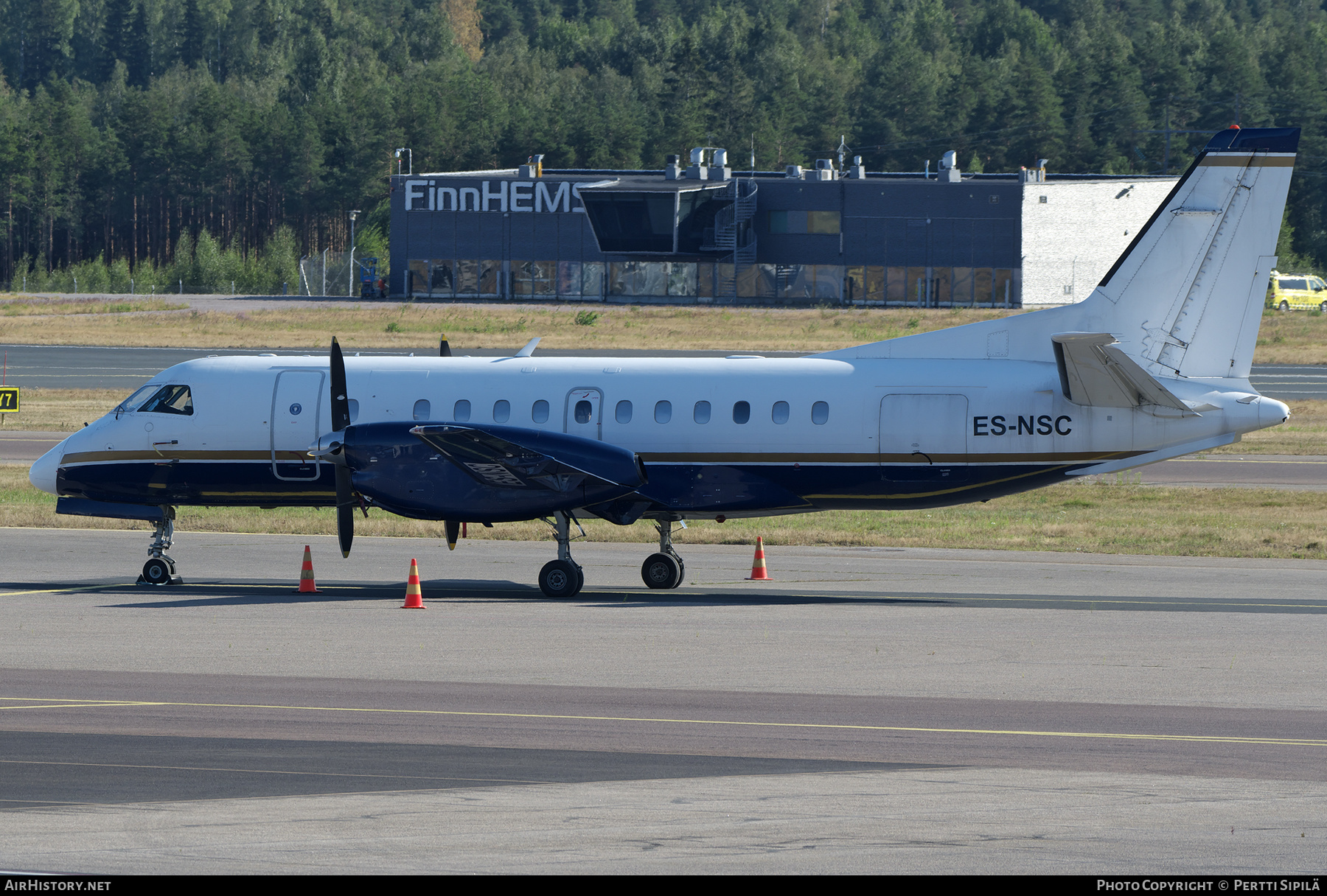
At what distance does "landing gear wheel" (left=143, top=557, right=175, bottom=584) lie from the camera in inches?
903

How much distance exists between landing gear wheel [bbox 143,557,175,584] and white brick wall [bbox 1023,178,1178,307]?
82.6 meters

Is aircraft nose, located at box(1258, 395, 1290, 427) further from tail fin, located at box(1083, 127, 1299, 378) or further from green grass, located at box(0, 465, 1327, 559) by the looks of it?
green grass, located at box(0, 465, 1327, 559)

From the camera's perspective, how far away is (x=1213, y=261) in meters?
21.9

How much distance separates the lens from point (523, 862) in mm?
Answer: 9648

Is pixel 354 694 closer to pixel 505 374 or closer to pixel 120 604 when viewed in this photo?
pixel 120 604

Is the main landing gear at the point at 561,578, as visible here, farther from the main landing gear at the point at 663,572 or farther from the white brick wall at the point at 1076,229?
the white brick wall at the point at 1076,229

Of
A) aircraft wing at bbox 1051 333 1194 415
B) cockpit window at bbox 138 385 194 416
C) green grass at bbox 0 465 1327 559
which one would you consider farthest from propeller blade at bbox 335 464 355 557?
aircraft wing at bbox 1051 333 1194 415

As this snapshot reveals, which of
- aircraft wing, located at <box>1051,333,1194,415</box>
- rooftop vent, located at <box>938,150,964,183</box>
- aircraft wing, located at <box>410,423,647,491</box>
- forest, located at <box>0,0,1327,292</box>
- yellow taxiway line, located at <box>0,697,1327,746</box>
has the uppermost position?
forest, located at <box>0,0,1327,292</box>

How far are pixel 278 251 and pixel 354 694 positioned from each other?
124812mm

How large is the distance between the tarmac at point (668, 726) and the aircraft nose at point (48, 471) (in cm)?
147

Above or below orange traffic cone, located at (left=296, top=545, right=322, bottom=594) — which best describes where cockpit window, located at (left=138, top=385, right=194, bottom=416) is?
above

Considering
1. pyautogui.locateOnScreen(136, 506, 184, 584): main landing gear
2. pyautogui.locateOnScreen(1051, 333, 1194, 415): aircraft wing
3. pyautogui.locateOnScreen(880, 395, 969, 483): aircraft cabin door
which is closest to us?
pyautogui.locateOnScreen(1051, 333, 1194, 415): aircraft wing

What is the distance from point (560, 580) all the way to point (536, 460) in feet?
6.05

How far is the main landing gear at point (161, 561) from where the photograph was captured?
23.0 m
